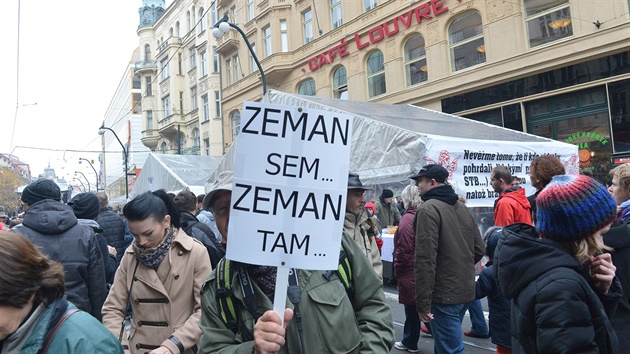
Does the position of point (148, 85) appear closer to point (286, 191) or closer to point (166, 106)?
point (166, 106)

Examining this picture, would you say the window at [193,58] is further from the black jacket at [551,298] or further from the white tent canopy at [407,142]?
the black jacket at [551,298]

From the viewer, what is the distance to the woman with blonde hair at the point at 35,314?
1.50 m

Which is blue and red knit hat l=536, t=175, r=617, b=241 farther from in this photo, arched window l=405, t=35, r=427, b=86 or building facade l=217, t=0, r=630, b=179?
arched window l=405, t=35, r=427, b=86

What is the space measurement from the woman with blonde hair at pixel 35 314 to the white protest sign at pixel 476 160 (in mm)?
6873

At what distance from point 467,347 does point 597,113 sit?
999cm

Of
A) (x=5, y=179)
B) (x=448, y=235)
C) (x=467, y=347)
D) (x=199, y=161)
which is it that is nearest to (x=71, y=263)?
(x=448, y=235)

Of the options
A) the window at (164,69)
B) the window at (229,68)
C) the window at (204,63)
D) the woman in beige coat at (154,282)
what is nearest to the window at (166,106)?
the window at (164,69)

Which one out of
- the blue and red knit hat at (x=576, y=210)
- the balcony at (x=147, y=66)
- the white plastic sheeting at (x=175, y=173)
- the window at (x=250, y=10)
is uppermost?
the balcony at (x=147, y=66)

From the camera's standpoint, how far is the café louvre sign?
16656 millimetres

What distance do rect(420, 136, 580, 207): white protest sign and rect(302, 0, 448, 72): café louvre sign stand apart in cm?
866

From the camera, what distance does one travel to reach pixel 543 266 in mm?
1926

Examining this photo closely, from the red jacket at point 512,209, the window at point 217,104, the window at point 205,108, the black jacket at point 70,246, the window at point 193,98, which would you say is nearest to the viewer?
the black jacket at point 70,246

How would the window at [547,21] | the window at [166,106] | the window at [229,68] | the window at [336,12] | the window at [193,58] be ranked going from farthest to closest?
1. the window at [166,106]
2. the window at [193,58]
3. the window at [229,68]
4. the window at [336,12]
5. the window at [547,21]

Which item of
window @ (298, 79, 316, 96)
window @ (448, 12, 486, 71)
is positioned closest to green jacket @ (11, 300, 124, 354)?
window @ (448, 12, 486, 71)
